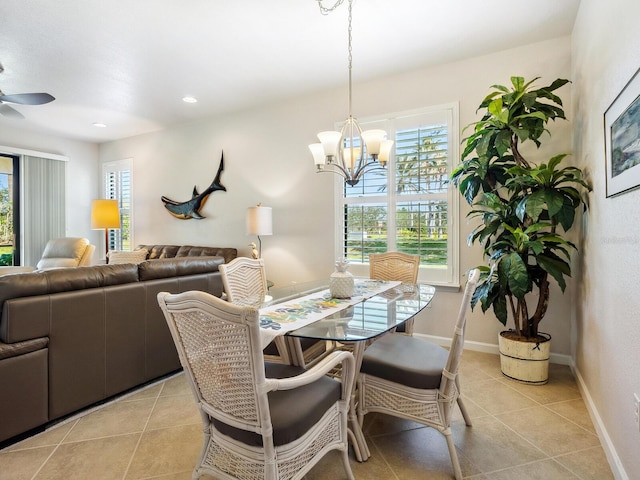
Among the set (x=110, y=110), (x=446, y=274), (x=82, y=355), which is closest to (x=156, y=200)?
(x=110, y=110)

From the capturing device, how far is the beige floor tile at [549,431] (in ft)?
5.99

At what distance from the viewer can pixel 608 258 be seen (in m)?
1.81

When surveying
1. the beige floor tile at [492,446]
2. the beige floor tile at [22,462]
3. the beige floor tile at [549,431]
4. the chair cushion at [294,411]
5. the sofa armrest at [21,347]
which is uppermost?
the sofa armrest at [21,347]

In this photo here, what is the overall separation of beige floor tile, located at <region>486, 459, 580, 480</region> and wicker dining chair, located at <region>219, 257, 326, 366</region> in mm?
1105

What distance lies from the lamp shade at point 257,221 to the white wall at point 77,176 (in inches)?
161

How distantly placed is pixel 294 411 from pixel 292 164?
3364 millimetres

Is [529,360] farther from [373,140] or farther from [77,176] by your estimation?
[77,176]

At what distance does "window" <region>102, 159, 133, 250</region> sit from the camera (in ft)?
19.2

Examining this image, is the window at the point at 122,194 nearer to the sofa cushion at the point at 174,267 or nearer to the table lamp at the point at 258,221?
the table lamp at the point at 258,221

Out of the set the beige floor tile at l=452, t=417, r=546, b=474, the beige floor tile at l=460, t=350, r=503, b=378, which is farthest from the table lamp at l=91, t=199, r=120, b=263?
the beige floor tile at l=452, t=417, r=546, b=474

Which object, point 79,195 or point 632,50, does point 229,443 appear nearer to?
point 632,50

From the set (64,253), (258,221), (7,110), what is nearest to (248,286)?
(258,221)

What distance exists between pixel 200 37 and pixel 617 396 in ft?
12.1

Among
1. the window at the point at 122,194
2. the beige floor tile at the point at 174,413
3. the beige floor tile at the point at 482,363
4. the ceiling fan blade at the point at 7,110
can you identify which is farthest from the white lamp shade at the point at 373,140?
the window at the point at 122,194
